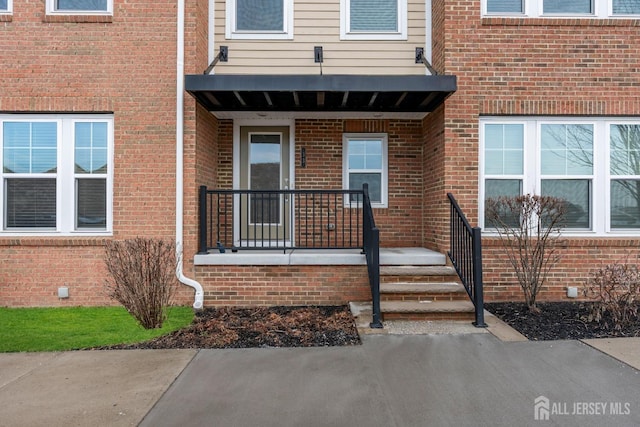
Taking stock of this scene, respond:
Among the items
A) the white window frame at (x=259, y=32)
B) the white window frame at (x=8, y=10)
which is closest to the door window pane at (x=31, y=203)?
the white window frame at (x=8, y=10)

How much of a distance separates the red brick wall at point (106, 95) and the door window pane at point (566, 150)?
5.68 metres

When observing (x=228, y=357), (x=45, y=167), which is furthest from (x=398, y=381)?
(x=45, y=167)

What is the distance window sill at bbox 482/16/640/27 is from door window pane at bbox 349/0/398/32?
4.95 ft

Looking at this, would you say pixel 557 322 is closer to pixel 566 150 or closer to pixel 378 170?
pixel 566 150

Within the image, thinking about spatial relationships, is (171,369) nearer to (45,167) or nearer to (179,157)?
(179,157)

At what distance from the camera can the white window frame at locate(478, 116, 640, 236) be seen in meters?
5.84

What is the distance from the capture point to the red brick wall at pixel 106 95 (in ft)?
18.5

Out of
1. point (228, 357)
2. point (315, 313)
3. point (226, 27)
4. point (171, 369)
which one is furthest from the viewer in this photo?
point (226, 27)

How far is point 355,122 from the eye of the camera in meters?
6.84

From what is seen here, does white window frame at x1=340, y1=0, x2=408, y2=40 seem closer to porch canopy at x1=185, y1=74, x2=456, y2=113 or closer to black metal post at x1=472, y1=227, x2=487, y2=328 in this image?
porch canopy at x1=185, y1=74, x2=456, y2=113

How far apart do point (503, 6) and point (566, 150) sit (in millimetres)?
2446

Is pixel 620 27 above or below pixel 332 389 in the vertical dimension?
above

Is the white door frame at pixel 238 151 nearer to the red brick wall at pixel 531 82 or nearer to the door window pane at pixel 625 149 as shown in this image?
the red brick wall at pixel 531 82

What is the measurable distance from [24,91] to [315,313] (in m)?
5.35
